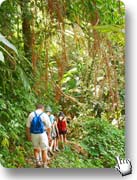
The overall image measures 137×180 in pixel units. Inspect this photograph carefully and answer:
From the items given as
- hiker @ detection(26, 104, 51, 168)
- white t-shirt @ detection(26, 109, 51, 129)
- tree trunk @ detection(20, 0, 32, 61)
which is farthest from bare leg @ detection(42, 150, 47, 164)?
tree trunk @ detection(20, 0, 32, 61)

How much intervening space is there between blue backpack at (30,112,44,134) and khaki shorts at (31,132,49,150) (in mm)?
17

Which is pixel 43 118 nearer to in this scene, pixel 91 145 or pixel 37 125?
pixel 37 125

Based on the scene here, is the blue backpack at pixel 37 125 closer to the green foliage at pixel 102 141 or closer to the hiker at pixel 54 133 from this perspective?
the hiker at pixel 54 133

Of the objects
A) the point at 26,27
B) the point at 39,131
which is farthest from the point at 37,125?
the point at 26,27

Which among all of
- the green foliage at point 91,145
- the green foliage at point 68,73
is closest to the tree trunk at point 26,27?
the green foliage at point 68,73

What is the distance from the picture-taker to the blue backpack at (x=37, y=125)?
1.98 meters

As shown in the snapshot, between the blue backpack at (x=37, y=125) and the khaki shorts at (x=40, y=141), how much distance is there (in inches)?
0.7

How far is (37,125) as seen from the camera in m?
1.98

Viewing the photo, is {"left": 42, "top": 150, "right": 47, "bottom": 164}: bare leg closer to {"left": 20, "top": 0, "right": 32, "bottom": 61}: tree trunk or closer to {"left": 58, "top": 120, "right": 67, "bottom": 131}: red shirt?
{"left": 58, "top": 120, "right": 67, "bottom": 131}: red shirt

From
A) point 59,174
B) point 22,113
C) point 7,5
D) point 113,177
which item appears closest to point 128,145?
point 113,177

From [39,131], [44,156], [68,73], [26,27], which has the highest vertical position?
[26,27]

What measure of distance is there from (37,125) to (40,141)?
0.22 ft

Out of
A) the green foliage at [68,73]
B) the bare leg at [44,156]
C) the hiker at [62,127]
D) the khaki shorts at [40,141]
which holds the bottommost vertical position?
the bare leg at [44,156]

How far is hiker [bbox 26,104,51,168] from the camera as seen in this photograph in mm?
1976
